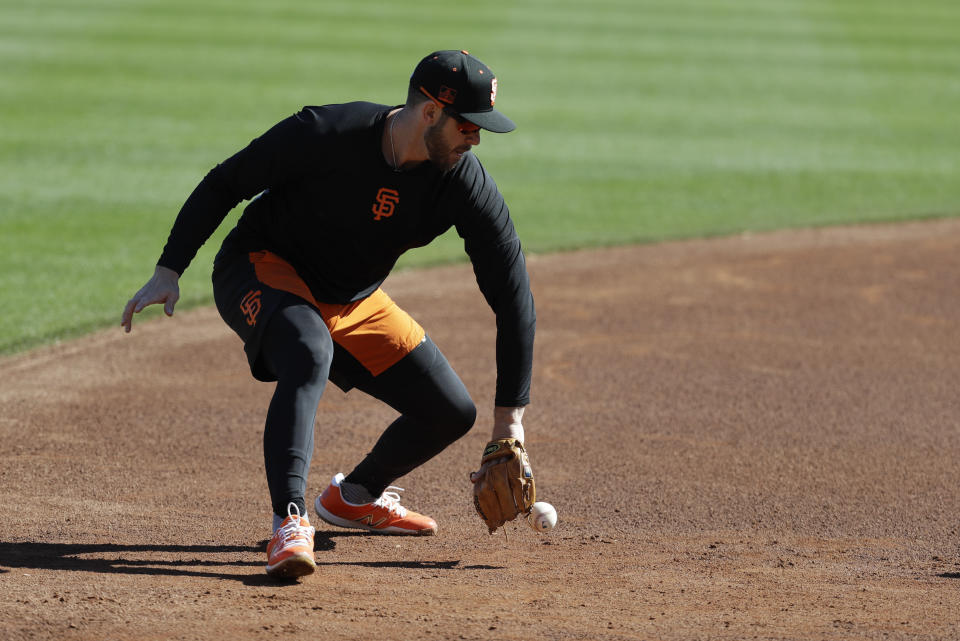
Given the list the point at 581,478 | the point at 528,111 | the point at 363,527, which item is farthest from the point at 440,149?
the point at 528,111

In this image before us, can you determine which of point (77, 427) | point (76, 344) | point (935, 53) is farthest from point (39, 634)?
point (935, 53)

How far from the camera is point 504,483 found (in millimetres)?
4230

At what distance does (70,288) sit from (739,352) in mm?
4485

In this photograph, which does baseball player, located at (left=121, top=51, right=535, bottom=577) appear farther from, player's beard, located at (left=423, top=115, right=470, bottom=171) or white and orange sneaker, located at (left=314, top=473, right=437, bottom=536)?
white and orange sneaker, located at (left=314, top=473, right=437, bottom=536)

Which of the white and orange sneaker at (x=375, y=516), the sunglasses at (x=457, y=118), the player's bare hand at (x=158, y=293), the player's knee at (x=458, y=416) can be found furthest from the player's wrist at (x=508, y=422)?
the player's bare hand at (x=158, y=293)

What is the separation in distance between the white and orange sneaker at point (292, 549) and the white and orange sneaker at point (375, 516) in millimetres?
774

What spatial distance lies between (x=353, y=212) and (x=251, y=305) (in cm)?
46

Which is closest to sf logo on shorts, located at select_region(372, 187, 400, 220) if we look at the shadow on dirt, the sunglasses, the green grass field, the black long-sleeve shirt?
the black long-sleeve shirt

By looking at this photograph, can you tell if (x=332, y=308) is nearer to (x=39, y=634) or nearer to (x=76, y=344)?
(x=39, y=634)

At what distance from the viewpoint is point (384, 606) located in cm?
377

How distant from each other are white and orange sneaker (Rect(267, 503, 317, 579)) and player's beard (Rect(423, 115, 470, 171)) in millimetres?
1215

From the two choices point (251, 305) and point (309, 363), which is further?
point (251, 305)

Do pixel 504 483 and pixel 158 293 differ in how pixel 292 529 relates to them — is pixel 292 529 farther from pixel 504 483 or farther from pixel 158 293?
pixel 158 293

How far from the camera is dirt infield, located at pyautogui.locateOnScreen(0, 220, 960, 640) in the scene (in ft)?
12.3
